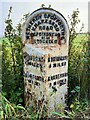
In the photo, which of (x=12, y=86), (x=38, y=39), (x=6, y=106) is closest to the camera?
(x=6, y=106)

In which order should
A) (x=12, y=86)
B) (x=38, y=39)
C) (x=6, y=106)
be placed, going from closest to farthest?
(x=6, y=106), (x=38, y=39), (x=12, y=86)

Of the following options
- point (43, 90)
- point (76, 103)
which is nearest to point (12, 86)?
point (43, 90)

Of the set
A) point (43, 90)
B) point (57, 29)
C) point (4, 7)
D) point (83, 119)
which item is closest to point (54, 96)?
point (43, 90)

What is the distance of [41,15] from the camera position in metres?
2.91

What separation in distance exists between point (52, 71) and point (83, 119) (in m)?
0.45

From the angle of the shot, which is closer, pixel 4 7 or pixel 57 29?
pixel 57 29

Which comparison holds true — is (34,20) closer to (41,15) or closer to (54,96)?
(41,15)

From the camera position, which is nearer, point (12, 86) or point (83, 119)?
point (83, 119)

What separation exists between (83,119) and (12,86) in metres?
0.76

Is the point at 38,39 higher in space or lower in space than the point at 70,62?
higher

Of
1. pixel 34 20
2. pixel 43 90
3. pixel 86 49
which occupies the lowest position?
pixel 43 90

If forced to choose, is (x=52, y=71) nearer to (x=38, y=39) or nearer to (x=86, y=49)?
(x=38, y=39)

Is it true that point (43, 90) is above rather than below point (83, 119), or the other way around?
above

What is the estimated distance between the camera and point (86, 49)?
329 cm
